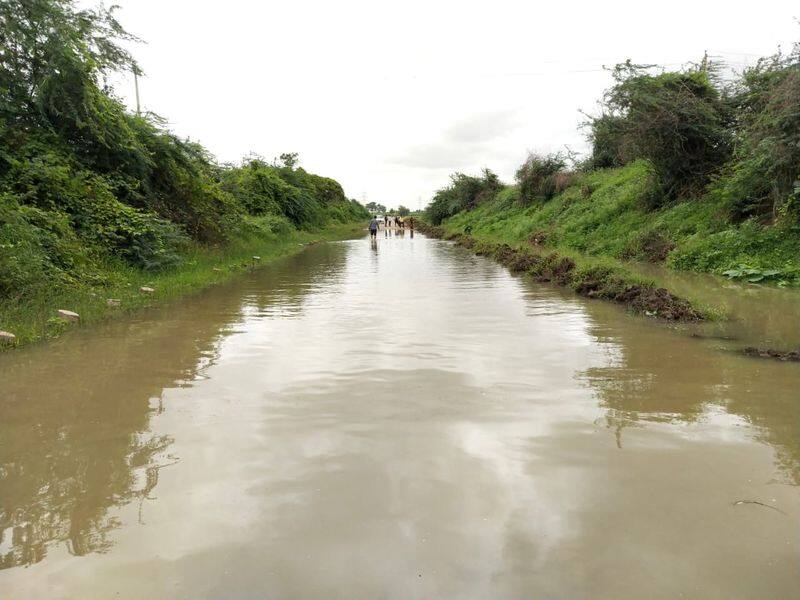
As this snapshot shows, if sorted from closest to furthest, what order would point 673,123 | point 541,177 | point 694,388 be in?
point 694,388, point 673,123, point 541,177

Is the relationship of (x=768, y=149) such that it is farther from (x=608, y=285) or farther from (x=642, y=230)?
(x=608, y=285)

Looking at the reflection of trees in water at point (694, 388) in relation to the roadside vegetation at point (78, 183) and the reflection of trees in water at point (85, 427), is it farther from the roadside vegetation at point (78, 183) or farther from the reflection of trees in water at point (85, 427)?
the roadside vegetation at point (78, 183)

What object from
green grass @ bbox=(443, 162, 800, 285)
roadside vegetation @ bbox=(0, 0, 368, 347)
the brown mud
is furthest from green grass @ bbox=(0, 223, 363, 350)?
green grass @ bbox=(443, 162, 800, 285)

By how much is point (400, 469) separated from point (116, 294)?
8711mm

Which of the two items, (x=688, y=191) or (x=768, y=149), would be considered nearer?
(x=768, y=149)

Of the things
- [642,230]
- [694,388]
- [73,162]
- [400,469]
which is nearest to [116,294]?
[73,162]

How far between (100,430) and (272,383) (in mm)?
1724

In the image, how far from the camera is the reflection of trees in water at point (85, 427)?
3.34 meters

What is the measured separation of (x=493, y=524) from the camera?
3232mm

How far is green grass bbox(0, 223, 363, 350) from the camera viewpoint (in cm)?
795

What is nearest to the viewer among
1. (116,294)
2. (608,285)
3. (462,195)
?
(116,294)

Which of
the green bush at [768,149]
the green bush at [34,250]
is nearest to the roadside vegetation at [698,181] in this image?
the green bush at [768,149]

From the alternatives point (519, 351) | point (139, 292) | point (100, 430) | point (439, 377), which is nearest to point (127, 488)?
point (100, 430)

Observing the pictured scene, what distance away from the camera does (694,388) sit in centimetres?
553
